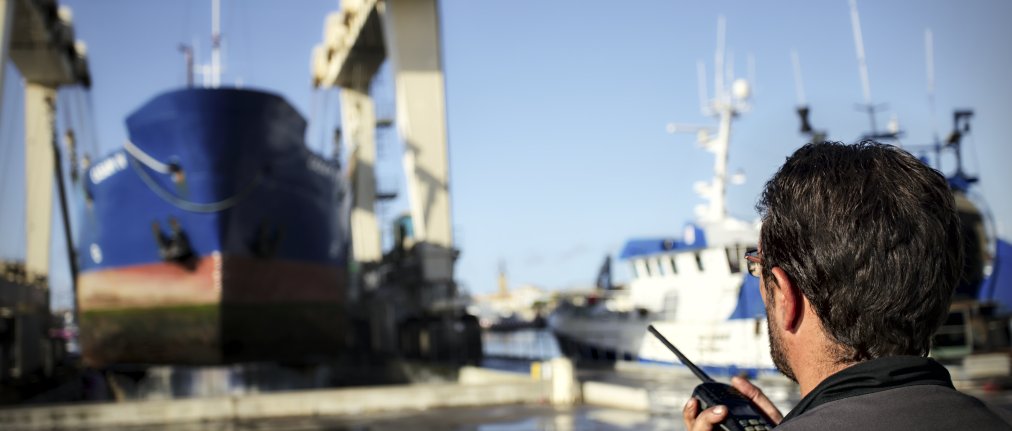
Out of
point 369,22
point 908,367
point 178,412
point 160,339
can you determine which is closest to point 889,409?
point 908,367

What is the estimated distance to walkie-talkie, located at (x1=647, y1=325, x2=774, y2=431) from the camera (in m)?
1.55

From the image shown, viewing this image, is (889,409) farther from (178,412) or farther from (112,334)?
(112,334)

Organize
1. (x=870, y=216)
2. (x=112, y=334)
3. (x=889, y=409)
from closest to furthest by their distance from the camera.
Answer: (x=889, y=409), (x=870, y=216), (x=112, y=334)

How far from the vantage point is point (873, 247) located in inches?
56.3

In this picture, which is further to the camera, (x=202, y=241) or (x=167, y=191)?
(x=167, y=191)

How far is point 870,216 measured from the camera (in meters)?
1.43

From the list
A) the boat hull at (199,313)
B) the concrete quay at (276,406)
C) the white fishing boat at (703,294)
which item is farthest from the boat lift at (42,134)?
the white fishing boat at (703,294)

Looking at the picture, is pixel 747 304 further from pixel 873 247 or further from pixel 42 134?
pixel 42 134

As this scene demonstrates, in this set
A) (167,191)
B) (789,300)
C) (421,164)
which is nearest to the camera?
(789,300)

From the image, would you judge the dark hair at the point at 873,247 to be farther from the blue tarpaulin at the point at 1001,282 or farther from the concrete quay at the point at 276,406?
the blue tarpaulin at the point at 1001,282

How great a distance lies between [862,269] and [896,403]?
0.79 feet

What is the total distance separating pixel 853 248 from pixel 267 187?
1912cm

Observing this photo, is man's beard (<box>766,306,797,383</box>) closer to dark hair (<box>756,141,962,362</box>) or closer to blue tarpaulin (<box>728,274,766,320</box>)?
dark hair (<box>756,141,962,362</box>)

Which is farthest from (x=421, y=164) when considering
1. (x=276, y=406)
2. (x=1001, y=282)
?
(x=1001, y=282)
